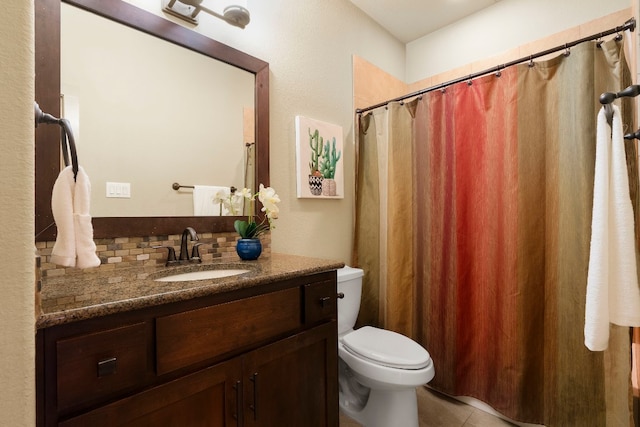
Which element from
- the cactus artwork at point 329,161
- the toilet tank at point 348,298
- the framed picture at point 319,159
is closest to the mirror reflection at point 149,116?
the framed picture at point 319,159

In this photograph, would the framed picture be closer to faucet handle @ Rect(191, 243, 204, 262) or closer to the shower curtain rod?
the shower curtain rod

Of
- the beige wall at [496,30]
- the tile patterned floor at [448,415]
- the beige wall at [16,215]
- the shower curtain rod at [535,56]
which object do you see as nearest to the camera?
the beige wall at [16,215]

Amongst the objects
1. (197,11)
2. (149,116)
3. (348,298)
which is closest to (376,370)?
(348,298)

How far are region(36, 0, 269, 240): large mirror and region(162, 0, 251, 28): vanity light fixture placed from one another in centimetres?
7

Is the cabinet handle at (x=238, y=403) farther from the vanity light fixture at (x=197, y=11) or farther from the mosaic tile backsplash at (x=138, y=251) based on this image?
the vanity light fixture at (x=197, y=11)

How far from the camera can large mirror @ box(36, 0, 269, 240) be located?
3.34ft

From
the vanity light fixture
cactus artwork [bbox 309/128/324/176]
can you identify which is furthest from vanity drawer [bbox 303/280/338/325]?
the vanity light fixture

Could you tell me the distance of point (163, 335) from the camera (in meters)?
0.76

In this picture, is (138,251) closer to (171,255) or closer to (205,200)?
(171,255)

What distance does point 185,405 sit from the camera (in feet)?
2.64

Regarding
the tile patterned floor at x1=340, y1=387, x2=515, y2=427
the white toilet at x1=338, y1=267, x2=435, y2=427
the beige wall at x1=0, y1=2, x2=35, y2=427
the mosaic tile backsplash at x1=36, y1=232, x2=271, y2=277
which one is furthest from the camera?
the tile patterned floor at x1=340, y1=387, x2=515, y2=427

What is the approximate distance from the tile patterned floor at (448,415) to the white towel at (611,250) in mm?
974

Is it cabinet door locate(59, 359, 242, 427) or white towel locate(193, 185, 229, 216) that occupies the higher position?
white towel locate(193, 185, 229, 216)

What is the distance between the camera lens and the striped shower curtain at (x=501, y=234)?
4.30 feet
